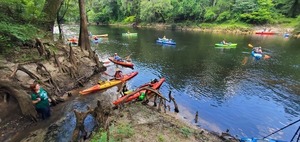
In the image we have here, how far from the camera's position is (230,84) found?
21297mm

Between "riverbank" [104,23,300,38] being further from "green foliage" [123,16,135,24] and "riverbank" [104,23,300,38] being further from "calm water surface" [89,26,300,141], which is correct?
"calm water surface" [89,26,300,141]

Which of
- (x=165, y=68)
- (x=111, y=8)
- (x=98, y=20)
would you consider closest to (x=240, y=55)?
(x=165, y=68)

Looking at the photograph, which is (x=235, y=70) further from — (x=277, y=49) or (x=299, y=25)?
(x=299, y=25)

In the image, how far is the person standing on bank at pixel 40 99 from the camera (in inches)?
402

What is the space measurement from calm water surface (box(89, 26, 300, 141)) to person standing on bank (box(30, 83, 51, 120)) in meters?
8.40

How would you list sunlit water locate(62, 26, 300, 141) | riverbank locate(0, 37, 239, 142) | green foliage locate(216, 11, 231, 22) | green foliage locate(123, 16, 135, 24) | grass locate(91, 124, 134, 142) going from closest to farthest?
grass locate(91, 124, 134, 142) → riverbank locate(0, 37, 239, 142) → sunlit water locate(62, 26, 300, 141) → green foliage locate(216, 11, 231, 22) → green foliage locate(123, 16, 135, 24)

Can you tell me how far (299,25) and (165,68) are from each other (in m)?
43.5

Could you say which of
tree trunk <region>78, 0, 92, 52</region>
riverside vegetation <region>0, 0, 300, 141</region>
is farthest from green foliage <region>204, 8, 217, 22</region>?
tree trunk <region>78, 0, 92, 52</region>

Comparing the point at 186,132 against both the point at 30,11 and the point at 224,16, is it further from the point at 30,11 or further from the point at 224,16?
A: the point at 224,16

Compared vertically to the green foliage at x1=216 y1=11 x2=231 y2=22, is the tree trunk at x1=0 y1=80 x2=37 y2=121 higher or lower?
lower

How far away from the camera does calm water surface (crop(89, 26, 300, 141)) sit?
14.7m

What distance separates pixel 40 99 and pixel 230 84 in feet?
55.4

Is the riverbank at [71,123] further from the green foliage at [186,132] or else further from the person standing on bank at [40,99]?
the person standing on bank at [40,99]

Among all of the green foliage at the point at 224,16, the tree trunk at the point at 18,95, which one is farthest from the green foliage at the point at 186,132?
the green foliage at the point at 224,16
